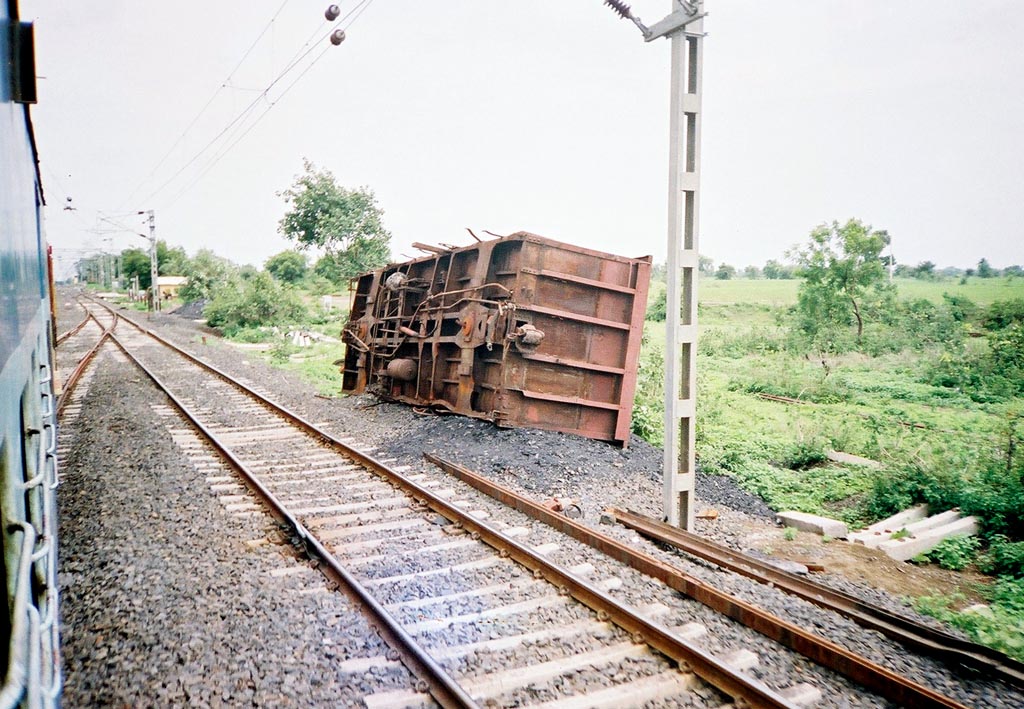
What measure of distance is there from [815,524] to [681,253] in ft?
11.8

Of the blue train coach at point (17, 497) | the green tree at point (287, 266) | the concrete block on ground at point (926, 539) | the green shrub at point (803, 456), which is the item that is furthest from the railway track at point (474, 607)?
the green tree at point (287, 266)

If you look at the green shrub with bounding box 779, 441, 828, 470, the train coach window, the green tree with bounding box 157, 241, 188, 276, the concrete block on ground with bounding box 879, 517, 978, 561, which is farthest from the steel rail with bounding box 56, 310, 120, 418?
the green tree with bounding box 157, 241, 188, 276

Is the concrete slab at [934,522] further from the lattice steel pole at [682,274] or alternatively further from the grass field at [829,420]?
the lattice steel pole at [682,274]

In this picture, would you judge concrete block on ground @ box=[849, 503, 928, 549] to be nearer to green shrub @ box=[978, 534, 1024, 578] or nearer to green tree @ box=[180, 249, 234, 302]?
green shrub @ box=[978, 534, 1024, 578]

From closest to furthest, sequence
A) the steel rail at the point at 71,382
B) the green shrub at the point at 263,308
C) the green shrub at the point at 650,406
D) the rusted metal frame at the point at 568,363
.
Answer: the rusted metal frame at the point at 568,363, the green shrub at the point at 650,406, the steel rail at the point at 71,382, the green shrub at the point at 263,308

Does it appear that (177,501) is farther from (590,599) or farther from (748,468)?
(748,468)

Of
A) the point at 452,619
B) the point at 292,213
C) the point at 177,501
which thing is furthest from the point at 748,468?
the point at 292,213

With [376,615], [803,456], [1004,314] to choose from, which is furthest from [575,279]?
[1004,314]

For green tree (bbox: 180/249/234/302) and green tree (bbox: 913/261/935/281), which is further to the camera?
green tree (bbox: 180/249/234/302)

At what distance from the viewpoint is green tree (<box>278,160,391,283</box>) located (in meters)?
37.5

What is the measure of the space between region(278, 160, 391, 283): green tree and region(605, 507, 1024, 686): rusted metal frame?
32772 mm

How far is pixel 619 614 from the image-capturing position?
172 inches

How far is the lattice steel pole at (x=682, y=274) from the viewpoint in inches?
261

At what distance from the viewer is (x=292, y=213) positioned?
127ft
